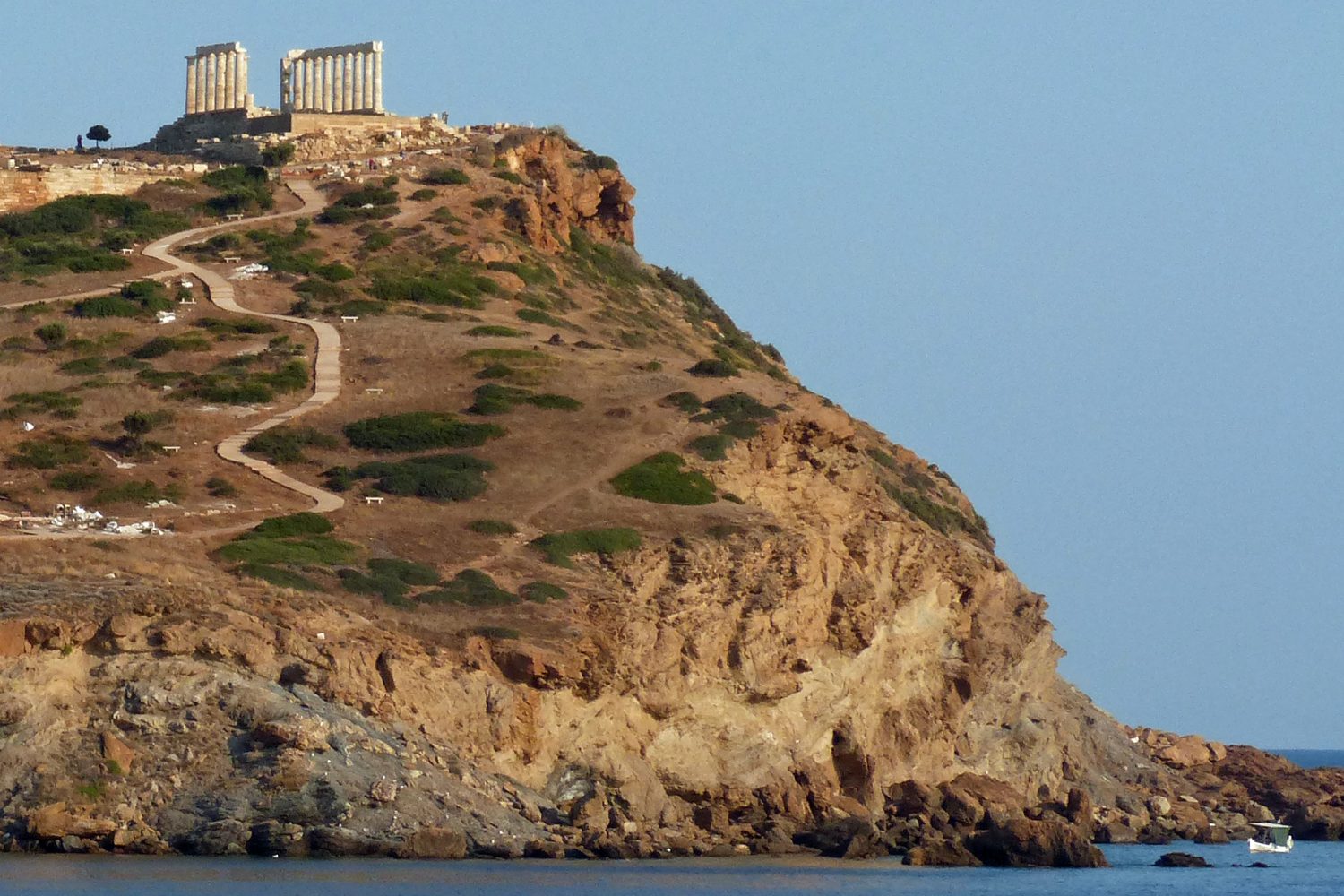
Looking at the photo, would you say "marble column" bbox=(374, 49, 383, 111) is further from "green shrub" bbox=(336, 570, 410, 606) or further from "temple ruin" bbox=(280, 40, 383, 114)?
"green shrub" bbox=(336, 570, 410, 606)

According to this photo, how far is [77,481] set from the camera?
65.9m

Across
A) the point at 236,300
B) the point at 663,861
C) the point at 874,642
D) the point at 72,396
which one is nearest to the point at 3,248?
the point at 236,300

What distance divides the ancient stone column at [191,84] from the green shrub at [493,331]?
33.4 meters

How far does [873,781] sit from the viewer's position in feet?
208

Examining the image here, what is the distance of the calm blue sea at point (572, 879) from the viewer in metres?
43.8

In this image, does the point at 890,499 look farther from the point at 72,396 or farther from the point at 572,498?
the point at 72,396

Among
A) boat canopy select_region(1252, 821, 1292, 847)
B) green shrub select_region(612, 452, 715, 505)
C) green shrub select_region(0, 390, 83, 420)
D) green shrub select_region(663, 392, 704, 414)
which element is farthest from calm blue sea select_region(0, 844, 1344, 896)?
green shrub select_region(0, 390, 83, 420)

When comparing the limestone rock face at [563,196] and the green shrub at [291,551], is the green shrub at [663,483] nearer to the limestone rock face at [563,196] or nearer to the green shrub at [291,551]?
the green shrub at [291,551]

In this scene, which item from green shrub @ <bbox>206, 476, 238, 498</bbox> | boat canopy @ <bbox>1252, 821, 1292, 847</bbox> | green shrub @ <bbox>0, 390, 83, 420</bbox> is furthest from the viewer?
boat canopy @ <bbox>1252, 821, 1292, 847</bbox>

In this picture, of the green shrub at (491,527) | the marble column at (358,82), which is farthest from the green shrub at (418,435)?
the marble column at (358,82)

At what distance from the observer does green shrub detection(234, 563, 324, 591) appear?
57094mm

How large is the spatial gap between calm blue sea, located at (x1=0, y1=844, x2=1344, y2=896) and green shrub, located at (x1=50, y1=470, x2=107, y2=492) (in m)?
19.9

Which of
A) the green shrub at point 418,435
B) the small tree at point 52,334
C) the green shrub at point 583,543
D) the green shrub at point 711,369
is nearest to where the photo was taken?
the green shrub at point 583,543

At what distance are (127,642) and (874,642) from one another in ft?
72.2
